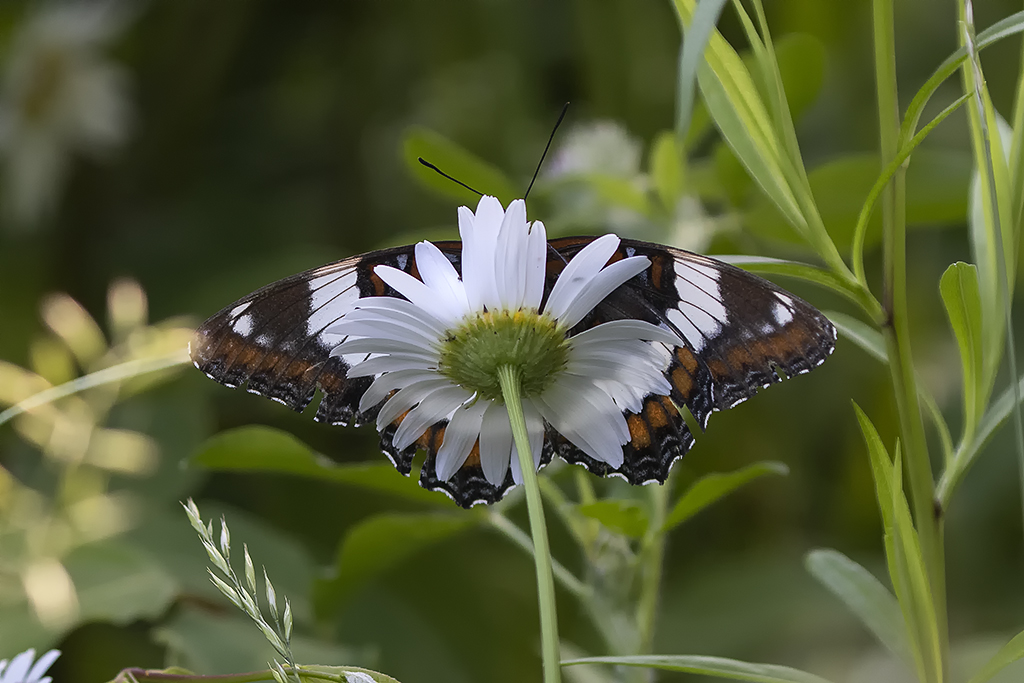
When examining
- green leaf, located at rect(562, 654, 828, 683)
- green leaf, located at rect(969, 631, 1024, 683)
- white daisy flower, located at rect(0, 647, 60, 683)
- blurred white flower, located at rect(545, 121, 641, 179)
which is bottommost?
white daisy flower, located at rect(0, 647, 60, 683)

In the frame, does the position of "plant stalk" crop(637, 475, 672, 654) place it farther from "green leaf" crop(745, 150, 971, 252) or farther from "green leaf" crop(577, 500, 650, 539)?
"green leaf" crop(745, 150, 971, 252)

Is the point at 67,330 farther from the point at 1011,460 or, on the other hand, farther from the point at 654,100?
the point at 1011,460

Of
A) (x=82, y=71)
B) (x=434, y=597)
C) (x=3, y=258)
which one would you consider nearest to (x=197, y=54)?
(x=82, y=71)

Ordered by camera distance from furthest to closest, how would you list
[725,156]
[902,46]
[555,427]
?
[902,46], [725,156], [555,427]

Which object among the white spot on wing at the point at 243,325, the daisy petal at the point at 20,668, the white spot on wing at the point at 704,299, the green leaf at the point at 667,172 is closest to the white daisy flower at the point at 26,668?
the daisy petal at the point at 20,668

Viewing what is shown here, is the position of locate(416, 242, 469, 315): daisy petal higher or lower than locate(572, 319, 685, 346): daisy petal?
higher

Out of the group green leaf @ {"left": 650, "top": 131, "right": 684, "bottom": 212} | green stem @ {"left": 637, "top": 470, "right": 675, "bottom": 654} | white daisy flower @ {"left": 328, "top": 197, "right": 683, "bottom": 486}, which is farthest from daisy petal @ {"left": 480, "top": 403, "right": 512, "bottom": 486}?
green leaf @ {"left": 650, "top": 131, "right": 684, "bottom": 212}
